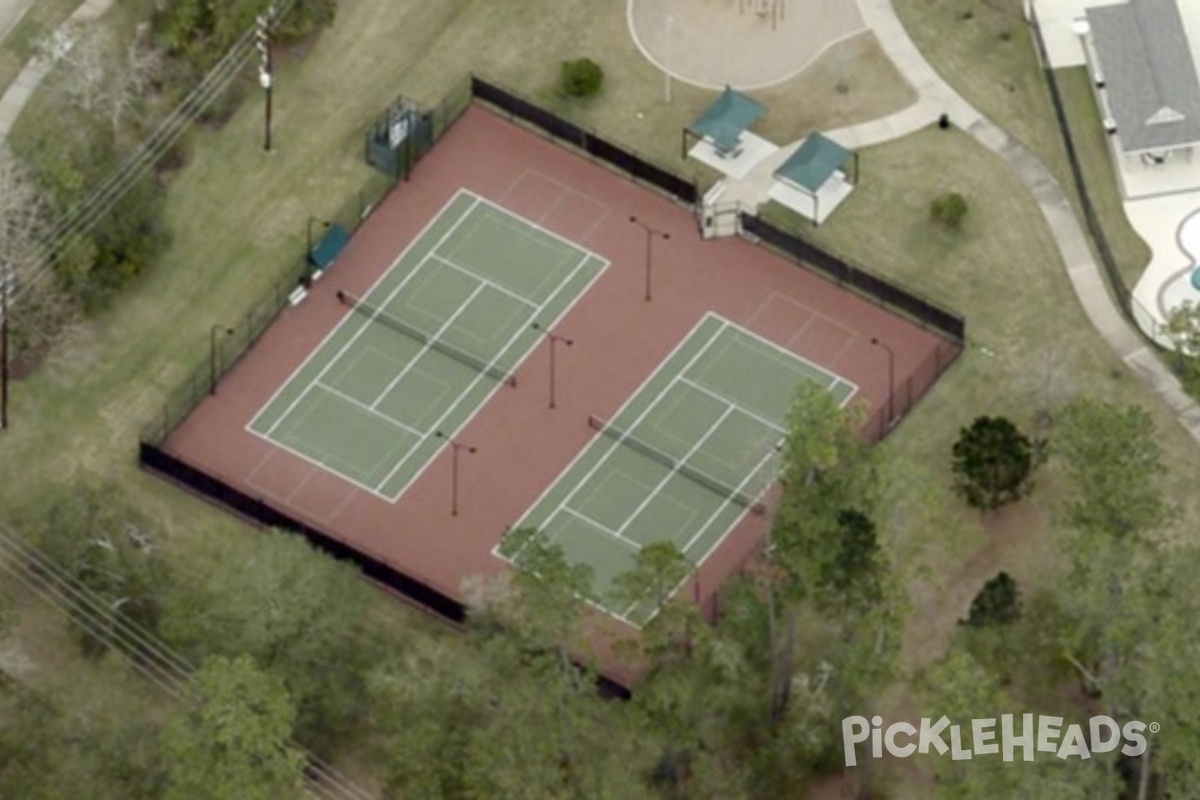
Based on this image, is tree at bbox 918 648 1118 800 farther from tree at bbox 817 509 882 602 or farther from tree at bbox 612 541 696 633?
tree at bbox 612 541 696 633

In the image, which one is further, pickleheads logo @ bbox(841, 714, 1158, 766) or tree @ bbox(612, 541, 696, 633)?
tree @ bbox(612, 541, 696, 633)

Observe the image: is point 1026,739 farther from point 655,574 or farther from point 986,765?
point 655,574

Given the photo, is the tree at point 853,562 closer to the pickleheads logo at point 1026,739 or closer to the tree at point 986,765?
the tree at point 986,765

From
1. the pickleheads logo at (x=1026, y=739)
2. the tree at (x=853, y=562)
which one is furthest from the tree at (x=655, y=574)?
the pickleheads logo at (x=1026, y=739)

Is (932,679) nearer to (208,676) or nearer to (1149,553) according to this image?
(1149,553)

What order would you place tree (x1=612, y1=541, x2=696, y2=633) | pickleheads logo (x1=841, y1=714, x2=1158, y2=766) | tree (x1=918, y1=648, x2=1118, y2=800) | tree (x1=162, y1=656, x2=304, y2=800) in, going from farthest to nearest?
tree (x1=612, y1=541, x2=696, y2=633), tree (x1=162, y1=656, x2=304, y2=800), pickleheads logo (x1=841, y1=714, x2=1158, y2=766), tree (x1=918, y1=648, x2=1118, y2=800)

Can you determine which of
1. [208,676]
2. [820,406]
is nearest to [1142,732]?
[820,406]

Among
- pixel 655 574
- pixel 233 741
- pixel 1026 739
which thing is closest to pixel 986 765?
pixel 1026 739

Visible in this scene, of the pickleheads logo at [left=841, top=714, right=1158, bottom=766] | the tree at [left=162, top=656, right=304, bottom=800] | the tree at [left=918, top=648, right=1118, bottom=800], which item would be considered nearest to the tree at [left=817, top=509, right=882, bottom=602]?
the tree at [left=918, top=648, right=1118, bottom=800]

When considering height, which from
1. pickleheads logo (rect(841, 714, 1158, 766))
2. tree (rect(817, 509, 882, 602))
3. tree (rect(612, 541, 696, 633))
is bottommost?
pickleheads logo (rect(841, 714, 1158, 766))
